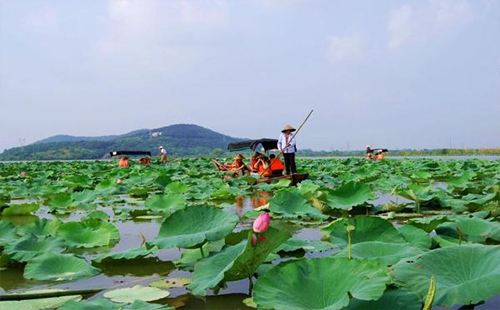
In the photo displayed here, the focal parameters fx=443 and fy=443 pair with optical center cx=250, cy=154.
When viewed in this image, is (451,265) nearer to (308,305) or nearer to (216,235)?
(308,305)

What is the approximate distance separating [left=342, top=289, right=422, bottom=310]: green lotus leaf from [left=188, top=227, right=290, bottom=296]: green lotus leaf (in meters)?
0.32

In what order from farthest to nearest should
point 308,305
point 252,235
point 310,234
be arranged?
point 310,234 → point 252,235 → point 308,305

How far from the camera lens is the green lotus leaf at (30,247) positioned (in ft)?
6.33

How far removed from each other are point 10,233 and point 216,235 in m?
1.44

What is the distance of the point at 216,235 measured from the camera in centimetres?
159

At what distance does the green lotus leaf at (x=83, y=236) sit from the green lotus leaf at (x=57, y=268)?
0.59m

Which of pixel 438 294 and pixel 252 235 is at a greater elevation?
pixel 252 235

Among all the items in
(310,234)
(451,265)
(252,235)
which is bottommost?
(310,234)

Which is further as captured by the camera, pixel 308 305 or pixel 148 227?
pixel 148 227

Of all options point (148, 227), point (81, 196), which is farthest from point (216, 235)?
point (81, 196)

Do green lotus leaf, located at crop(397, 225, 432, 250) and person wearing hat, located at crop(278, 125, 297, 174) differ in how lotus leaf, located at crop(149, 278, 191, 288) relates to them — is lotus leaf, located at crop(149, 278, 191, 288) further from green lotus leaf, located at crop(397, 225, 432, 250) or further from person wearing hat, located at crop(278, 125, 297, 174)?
person wearing hat, located at crop(278, 125, 297, 174)

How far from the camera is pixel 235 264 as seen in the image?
4.42 ft

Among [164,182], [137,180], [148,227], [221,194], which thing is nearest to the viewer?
[148,227]

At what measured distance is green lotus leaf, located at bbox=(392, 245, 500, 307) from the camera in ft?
3.86
